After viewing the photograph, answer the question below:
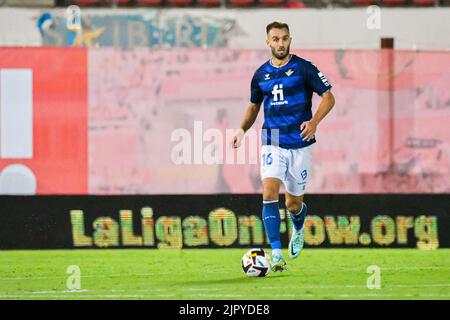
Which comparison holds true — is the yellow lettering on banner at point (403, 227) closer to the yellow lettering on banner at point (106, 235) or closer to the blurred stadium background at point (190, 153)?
the blurred stadium background at point (190, 153)

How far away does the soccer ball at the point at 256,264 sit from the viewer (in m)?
9.07

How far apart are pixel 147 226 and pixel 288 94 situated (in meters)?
3.98

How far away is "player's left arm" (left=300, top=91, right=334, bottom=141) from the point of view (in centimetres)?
846

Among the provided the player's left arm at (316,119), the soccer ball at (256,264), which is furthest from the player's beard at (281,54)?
the soccer ball at (256,264)

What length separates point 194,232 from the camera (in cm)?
1262

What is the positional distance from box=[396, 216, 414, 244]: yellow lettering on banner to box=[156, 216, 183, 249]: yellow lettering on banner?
248 centimetres

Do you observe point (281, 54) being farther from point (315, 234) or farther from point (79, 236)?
point (79, 236)

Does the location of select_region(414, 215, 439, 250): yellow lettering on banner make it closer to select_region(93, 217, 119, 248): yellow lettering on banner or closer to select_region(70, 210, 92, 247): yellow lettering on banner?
select_region(93, 217, 119, 248): yellow lettering on banner

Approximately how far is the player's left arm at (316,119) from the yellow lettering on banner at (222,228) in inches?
139

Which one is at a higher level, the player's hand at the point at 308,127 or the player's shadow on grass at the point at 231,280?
the player's hand at the point at 308,127

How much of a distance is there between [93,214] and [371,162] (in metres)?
3.22

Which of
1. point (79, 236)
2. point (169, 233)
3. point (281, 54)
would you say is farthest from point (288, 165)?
point (79, 236)

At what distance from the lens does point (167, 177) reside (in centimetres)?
1268

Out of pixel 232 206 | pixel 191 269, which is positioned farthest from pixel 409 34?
pixel 191 269
